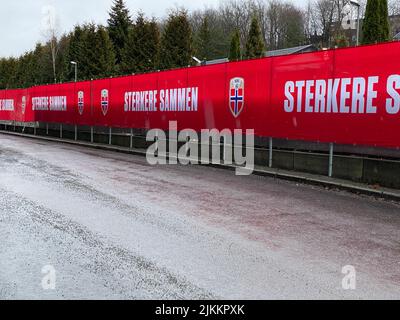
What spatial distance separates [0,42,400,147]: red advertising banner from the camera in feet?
32.6

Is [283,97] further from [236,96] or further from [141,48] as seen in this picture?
[141,48]

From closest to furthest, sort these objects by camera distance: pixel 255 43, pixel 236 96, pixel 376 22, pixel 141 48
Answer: pixel 236 96 < pixel 376 22 < pixel 255 43 < pixel 141 48

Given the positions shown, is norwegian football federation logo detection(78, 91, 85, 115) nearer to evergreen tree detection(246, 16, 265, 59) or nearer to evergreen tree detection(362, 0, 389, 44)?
evergreen tree detection(362, 0, 389, 44)

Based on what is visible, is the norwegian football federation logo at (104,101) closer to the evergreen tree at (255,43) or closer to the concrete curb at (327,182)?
the concrete curb at (327,182)

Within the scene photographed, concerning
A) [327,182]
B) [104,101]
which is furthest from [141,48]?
[327,182]

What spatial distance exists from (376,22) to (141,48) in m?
28.4

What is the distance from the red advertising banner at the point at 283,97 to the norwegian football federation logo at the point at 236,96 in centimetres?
3

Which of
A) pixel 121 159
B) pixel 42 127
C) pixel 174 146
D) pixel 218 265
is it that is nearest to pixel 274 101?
pixel 174 146

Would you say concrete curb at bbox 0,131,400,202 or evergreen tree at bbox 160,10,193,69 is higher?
evergreen tree at bbox 160,10,193,69

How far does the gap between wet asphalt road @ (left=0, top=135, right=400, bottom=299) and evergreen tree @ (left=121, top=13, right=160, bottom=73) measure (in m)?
43.8

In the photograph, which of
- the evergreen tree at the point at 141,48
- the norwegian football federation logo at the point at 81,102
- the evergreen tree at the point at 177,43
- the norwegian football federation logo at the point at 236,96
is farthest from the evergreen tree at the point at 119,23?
A: the norwegian football federation logo at the point at 236,96

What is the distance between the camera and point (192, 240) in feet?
20.2

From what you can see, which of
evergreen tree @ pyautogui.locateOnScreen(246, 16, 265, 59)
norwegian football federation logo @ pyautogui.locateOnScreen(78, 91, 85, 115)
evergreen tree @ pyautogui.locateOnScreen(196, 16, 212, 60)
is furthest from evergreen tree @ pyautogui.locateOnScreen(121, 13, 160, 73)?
norwegian football federation logo @ pyautogui.locateOnScreen(78, 91, 85, 115)

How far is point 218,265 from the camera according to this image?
5176 mm
